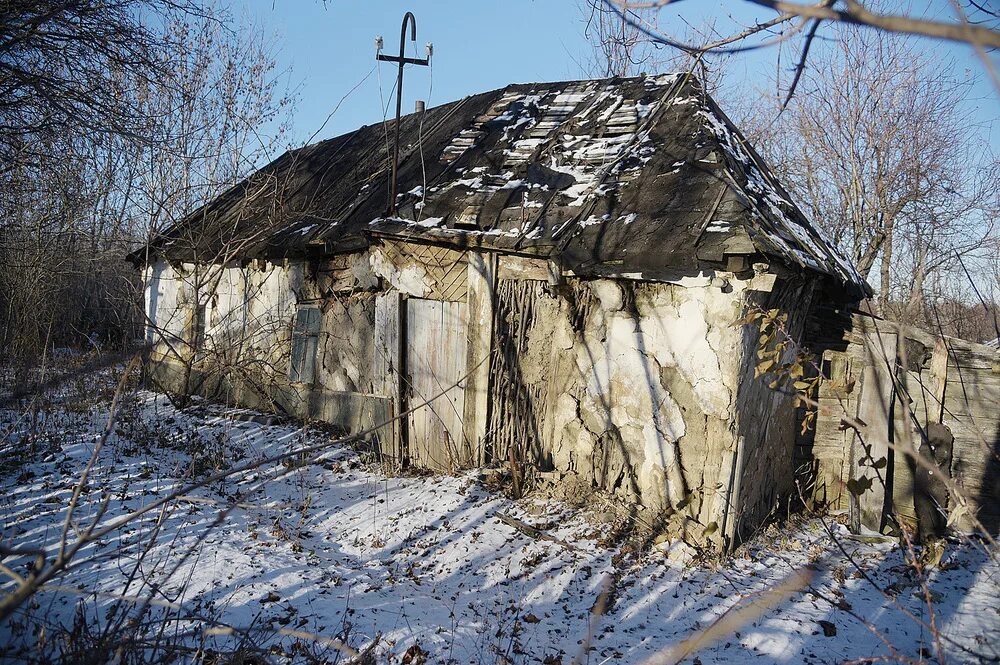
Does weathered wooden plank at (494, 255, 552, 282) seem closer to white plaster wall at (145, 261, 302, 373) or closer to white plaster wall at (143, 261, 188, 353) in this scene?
white plaster wall at (145, 261, 302, 373)

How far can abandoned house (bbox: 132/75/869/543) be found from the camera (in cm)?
544

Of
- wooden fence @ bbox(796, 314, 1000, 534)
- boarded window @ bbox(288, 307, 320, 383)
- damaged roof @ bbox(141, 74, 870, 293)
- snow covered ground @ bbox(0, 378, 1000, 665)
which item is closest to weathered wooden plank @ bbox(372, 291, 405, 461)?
snow covered ground @ bbox(0, 378, 1000, 665)

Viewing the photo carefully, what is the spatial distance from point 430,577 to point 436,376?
2540mm

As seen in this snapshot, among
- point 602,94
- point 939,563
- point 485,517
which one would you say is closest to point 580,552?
point 485,517

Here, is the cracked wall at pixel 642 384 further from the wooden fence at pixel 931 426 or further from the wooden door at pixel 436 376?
the wooden fence at pixel 931 426

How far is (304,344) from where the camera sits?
8.62 metres

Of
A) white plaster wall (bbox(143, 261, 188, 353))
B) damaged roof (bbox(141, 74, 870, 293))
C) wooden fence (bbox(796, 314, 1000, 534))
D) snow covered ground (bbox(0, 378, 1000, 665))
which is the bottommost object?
snow covered ground (bbox(0, 378, 1000, 665))

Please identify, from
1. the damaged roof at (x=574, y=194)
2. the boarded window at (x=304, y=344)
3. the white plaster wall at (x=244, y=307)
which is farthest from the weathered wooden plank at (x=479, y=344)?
the white plaster wall at (x=244, y=307)

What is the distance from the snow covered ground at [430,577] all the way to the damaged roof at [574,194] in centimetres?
250

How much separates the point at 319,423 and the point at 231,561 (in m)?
3.48

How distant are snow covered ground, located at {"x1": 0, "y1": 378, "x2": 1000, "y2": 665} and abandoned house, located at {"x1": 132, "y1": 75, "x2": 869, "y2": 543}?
648mm

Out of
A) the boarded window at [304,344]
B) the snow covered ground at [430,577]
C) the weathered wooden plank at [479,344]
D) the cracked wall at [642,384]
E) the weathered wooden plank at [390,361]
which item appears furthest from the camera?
the boarded window at [304,344]

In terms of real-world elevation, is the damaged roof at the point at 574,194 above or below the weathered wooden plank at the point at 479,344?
above

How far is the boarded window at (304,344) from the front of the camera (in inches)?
333
